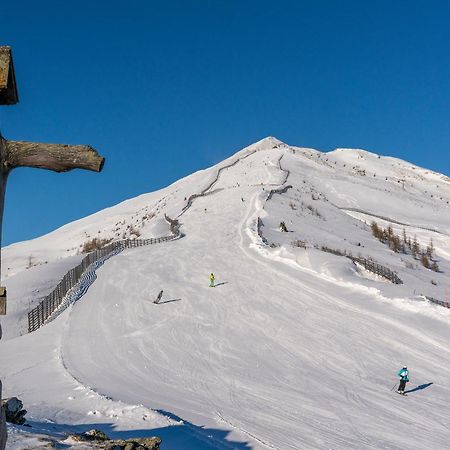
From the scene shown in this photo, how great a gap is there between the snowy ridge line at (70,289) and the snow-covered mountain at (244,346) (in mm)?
832

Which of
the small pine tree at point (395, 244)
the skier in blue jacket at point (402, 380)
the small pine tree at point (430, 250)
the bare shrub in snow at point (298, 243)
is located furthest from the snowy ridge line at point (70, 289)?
the small pine tree at point (430, 250)

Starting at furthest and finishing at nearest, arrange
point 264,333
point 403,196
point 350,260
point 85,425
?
point 403,196 < point 350,260 < point 264,333 < point 85,425

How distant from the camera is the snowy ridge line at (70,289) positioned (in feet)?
87.4

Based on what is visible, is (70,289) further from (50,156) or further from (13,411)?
(50,156)

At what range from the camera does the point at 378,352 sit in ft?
69.3

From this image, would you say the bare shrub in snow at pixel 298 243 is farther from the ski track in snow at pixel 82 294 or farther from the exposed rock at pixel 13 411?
the exposed rock at pixel 13 411

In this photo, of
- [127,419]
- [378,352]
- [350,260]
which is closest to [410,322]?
[378,352]

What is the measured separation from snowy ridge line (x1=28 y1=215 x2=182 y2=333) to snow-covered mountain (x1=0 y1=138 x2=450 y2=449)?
0.83 m

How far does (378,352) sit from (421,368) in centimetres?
175

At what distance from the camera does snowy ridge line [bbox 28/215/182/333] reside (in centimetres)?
2664

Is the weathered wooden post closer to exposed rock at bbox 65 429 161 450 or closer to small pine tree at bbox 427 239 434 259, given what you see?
exposed rock at bbox 65 429 161 450

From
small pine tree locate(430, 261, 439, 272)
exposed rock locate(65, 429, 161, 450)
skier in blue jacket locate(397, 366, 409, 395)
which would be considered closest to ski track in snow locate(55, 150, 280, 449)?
exposed rock locate(65, 429, 161, 450)

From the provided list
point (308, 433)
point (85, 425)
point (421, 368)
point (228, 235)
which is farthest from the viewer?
point (228, 235)

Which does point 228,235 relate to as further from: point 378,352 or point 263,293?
point 378,352
